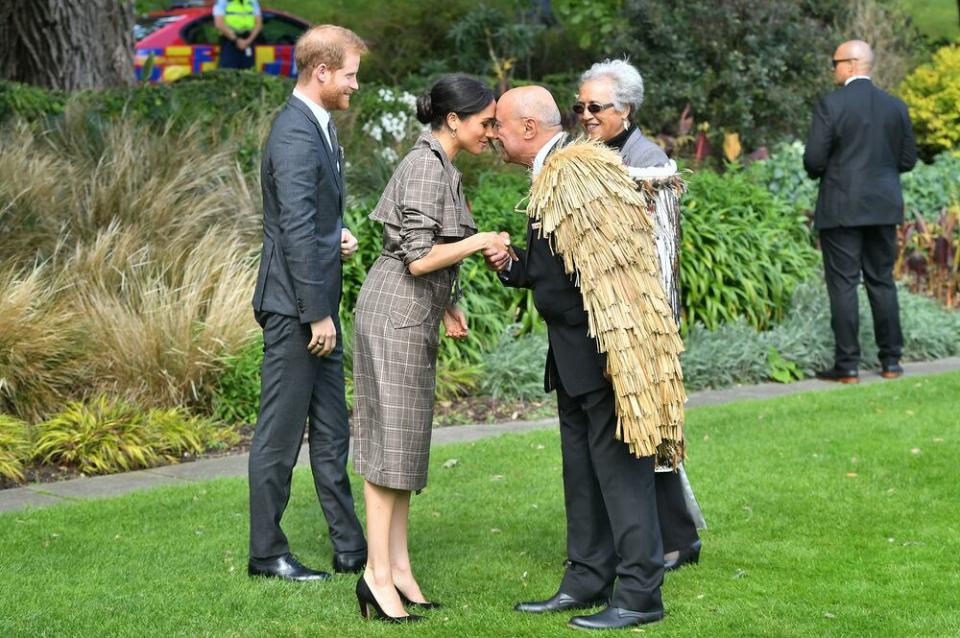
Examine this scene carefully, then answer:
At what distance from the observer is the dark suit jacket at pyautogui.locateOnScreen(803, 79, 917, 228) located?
9242 mm

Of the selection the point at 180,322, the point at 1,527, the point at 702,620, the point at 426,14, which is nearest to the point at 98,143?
the point at 180,322

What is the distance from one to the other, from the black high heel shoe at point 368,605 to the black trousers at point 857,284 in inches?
216

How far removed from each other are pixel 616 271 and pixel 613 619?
1164 mm

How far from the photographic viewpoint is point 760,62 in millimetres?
13703

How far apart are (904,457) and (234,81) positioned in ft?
22.8

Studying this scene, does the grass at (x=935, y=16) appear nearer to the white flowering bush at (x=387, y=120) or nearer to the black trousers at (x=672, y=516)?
the white flowering bush at (x=387, y=120)

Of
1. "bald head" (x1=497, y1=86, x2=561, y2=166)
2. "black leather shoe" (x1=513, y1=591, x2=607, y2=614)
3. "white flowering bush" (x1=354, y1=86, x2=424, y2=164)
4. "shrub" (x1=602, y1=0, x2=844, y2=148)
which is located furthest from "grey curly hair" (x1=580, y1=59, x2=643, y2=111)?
"shrub" (x1=602, y1=0, x2=844, y2=148)

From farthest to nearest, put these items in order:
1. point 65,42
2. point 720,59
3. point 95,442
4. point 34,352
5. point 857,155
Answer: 1. point 720,59
2. point 65,42
3. point 857,155
4. point 34,352
5. point 95,442

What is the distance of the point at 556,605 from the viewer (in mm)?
4754

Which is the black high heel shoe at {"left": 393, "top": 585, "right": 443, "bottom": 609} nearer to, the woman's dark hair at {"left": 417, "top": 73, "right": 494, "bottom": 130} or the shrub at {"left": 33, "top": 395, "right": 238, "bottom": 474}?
the woman's dark hair at {"left": 417, "top": 73, "right": 494, "bottom": 130}

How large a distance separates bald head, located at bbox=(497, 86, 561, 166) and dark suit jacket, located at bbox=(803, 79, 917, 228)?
520 centimetres

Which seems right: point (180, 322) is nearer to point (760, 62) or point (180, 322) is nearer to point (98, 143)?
point (98, 143)

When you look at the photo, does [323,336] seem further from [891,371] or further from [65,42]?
[65,42]

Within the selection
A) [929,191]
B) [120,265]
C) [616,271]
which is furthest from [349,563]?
[929,191]
